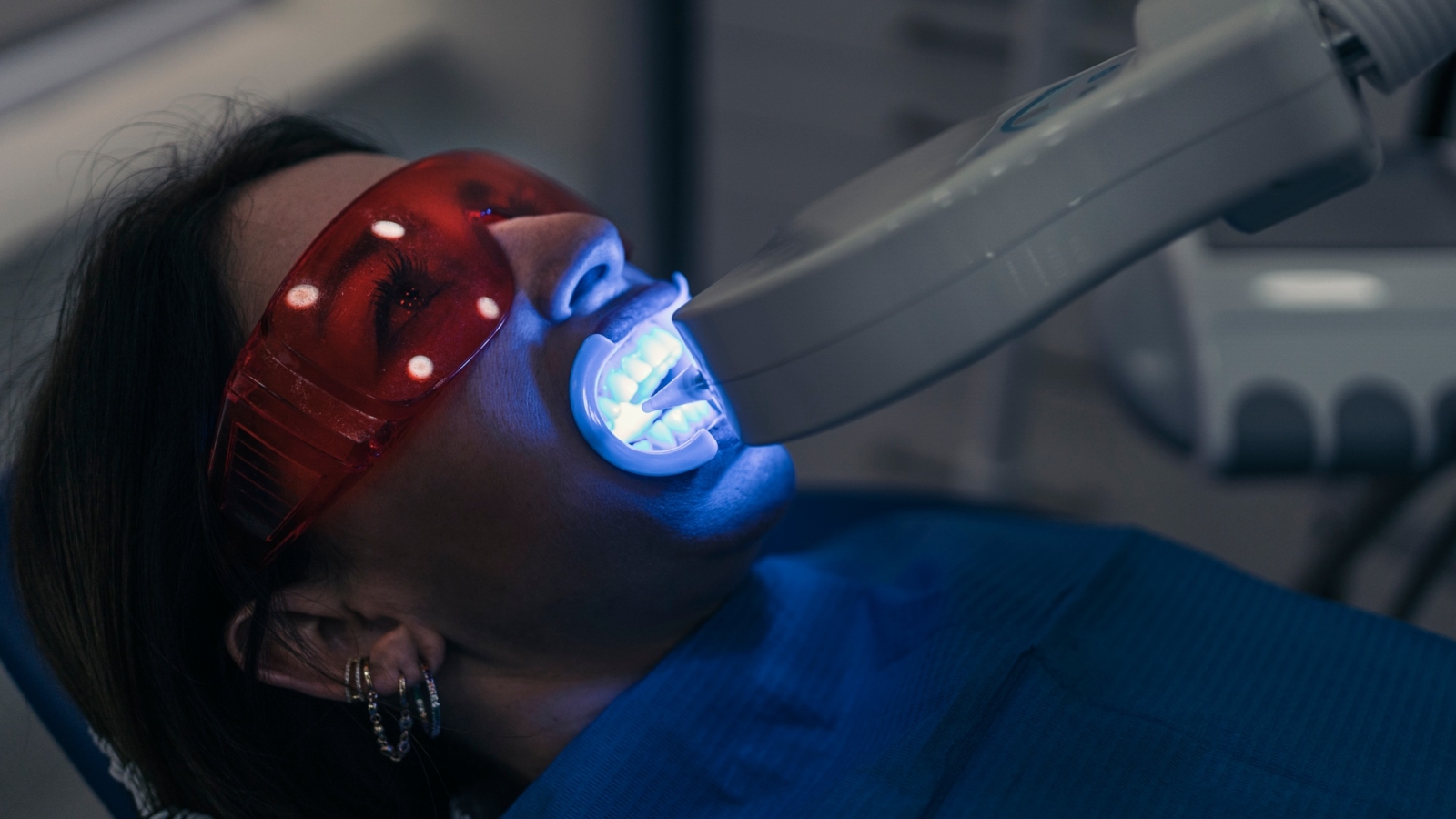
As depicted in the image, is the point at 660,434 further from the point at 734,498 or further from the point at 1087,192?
the point at 1087,192

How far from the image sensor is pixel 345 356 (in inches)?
27.3

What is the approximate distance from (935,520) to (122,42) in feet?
4.01

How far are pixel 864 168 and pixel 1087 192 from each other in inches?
61.1

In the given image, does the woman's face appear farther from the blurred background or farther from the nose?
the blurred background

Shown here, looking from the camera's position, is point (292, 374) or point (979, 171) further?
point (292, 374)

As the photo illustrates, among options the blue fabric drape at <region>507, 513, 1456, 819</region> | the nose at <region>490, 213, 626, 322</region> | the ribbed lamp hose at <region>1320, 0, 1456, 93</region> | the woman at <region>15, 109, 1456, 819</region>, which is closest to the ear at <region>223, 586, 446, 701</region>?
the woman at <region>15, 109, 1456, 819</region>

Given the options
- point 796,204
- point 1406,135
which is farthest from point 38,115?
point 1406,135

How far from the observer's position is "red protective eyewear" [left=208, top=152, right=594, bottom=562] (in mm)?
694

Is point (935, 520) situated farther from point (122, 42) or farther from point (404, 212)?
point (122, 42)

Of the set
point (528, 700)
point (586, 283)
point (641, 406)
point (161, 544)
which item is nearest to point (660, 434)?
point (641, 406)

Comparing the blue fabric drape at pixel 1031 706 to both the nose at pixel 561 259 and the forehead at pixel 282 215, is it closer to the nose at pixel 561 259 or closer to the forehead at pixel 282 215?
the nose at pixel 561 259

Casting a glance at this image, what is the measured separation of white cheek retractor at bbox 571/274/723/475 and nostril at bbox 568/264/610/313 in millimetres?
50

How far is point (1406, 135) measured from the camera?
58.1 inches

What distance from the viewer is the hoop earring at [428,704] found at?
78cm
